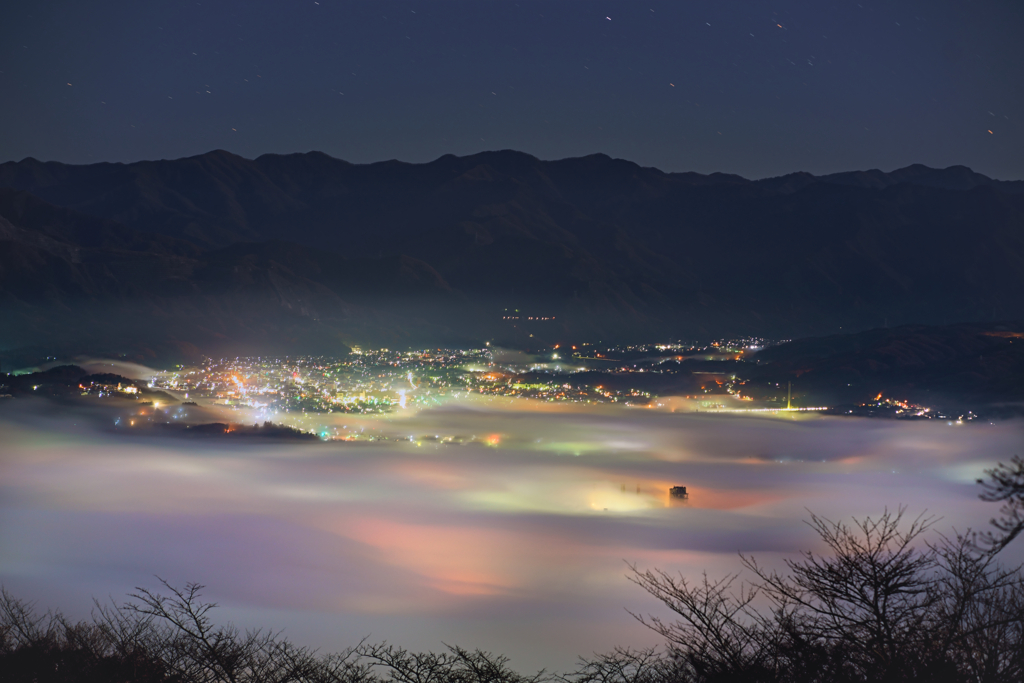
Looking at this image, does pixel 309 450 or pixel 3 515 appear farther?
pixel 309 450

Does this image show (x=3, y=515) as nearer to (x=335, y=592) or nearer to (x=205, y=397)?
(x=335, y=592)

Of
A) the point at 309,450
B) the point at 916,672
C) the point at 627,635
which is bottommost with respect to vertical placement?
the point at 627,635

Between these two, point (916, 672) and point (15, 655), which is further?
point (15, 655)

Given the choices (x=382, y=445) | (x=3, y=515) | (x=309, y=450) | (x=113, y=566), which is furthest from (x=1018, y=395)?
(x=3, y=515)

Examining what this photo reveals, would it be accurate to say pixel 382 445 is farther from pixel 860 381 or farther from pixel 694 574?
pixel 860 381

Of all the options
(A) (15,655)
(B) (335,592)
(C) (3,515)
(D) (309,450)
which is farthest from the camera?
(D) (309,450)

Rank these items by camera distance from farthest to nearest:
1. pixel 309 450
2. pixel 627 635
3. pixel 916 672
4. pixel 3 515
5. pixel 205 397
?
pixel 205 397 < pixel 309 450 < pixel 3 515 < pixel 627 635 < pixel 916 672

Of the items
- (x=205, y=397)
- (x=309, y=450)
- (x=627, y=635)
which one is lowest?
(x=627, y=635)

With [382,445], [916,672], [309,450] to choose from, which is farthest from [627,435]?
[916,672]

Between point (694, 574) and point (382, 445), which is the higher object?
point (382, 445)
